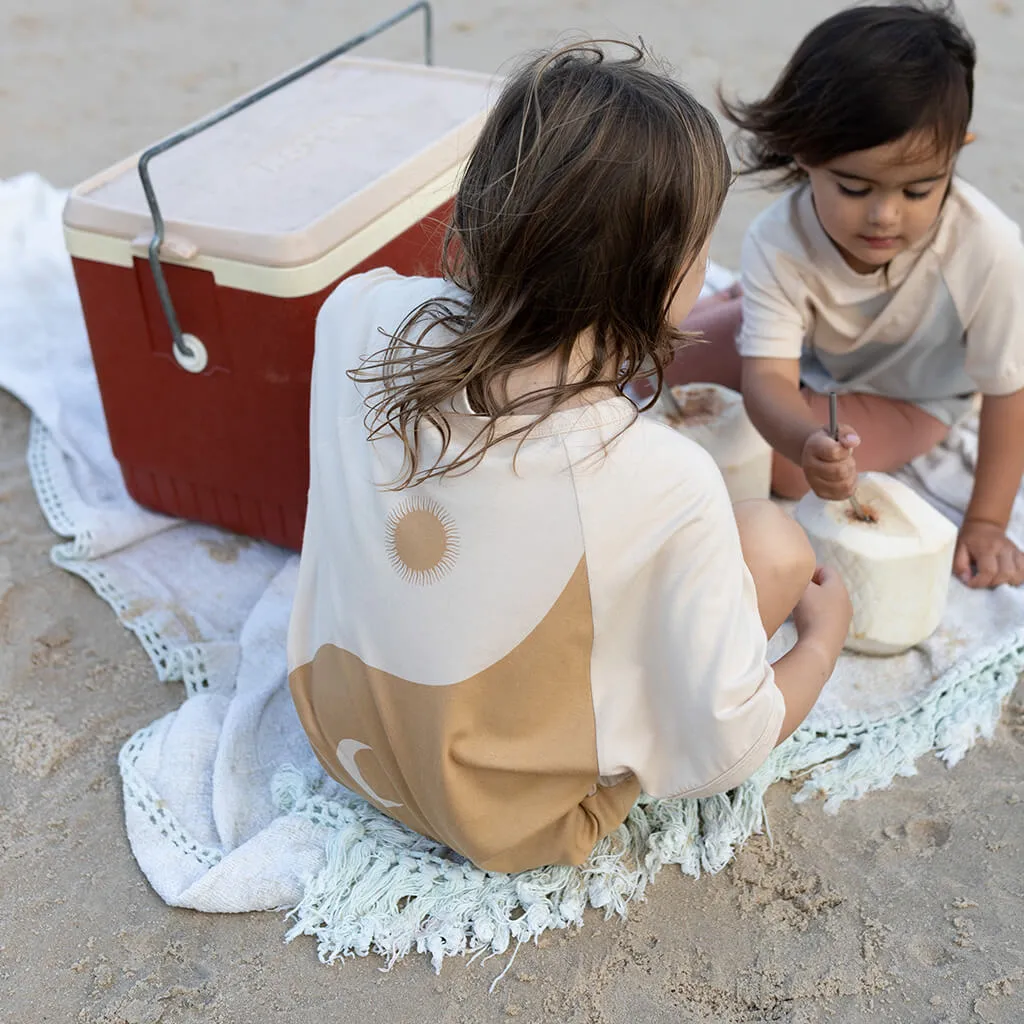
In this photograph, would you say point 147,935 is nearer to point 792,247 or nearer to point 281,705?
point 281,705

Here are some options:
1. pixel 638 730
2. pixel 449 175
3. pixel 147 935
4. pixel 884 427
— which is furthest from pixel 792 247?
pixel 147 935

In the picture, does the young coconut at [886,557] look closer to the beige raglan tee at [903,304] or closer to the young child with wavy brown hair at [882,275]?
the young child with wavy brown hair at [882,275]

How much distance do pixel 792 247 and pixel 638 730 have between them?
0.77 metres

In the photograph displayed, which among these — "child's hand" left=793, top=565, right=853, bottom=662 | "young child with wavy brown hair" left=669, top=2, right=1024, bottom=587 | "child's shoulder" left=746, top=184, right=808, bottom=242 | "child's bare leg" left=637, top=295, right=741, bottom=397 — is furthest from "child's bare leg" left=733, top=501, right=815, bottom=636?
"child's bare leg" left=637, top=295, right=741, bottom=397

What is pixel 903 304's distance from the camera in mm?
1563

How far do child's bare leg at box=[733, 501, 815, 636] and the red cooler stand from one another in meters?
0.53

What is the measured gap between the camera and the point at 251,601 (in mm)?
1562

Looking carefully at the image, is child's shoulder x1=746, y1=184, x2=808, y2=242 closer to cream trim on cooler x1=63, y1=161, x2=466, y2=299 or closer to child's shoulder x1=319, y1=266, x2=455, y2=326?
cream trim on cooler x1=63, y1=161, x2=466, y2=299

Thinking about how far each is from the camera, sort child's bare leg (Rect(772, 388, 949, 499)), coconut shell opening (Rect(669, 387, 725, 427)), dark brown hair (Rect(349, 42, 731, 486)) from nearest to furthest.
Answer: dark brown hair (Rect(349, 42, 731, 486))
coconut shell opening (Rect(669, 387, 725, 427))
child's bare leg (Rect(772, 388, 949, 499))

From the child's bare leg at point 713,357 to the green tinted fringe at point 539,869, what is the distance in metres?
0.62

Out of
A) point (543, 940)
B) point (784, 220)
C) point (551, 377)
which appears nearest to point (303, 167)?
point (784, 220)

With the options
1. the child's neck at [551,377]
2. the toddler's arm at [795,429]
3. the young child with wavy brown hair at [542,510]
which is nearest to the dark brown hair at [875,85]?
the toddler's arm at [795,429]

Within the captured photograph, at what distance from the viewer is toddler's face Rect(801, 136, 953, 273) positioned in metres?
1.38

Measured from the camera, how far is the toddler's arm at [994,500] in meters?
1.55
